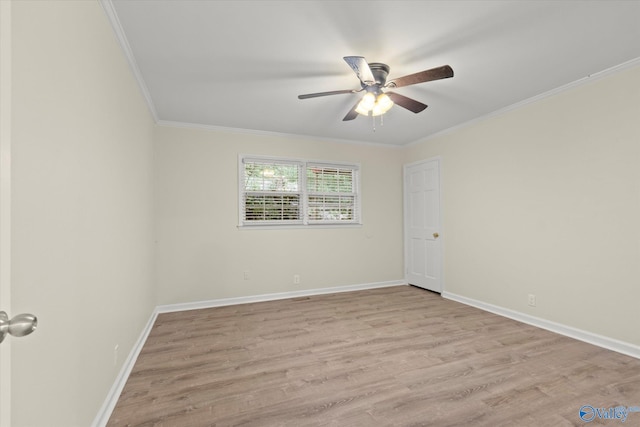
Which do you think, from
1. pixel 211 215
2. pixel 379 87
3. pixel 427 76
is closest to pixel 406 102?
pixel 379 87

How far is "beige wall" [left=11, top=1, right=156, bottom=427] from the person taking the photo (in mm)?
942

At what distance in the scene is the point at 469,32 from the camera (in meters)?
2.08

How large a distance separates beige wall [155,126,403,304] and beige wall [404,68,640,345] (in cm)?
151

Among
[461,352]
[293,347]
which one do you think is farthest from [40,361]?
[461,352]

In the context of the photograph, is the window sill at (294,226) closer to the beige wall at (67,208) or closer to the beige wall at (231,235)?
the beige wall at (231,235)

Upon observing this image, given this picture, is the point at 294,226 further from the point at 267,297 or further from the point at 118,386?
the point at 118,386

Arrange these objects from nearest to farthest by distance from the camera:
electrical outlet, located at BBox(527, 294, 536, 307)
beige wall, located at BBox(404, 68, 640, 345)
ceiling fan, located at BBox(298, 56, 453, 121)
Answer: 1. ceiling fan, located at BBox(298, 56, 453, 121)
2. beige wall, located at BBox(404, 68, 640, 345)
3. electrical outlet, located at BBox(527, 294, 536, 307)

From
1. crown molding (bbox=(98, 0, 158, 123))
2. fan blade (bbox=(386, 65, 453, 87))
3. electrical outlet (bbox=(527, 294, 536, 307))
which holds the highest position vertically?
crown molding (bbox=(98, 0, 158, 123))

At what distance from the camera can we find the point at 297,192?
4.50 m

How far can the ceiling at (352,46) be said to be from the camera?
6.10 ft

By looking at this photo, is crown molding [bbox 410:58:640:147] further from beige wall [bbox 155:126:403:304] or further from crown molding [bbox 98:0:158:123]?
crown molding [bbox 98:0:158:123]

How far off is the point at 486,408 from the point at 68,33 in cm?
301

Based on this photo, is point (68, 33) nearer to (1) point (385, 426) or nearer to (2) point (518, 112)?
(1) point (385, 426)

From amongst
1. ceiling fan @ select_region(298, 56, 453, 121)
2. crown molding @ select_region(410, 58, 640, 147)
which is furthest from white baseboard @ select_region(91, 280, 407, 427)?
crown molding @ select_region(410, 58, 640, 147)
